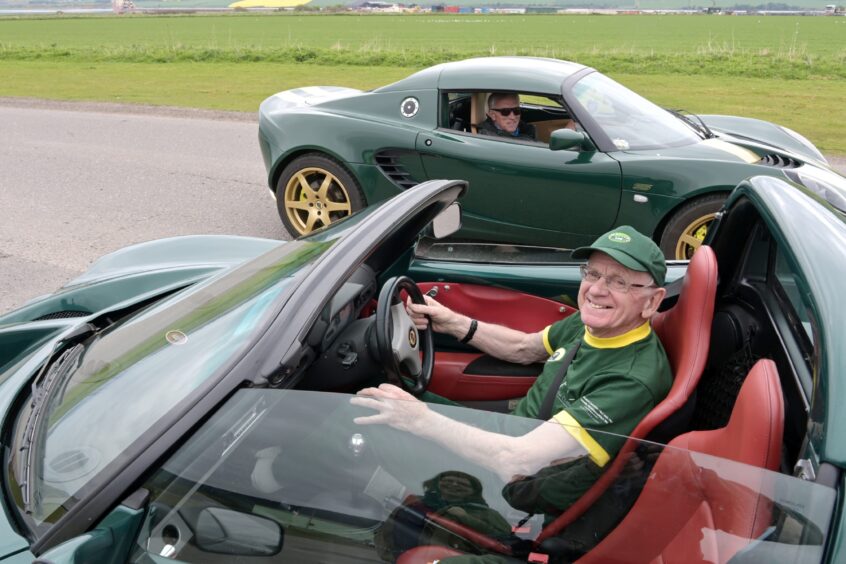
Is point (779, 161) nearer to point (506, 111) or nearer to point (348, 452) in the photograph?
point (506, 111)

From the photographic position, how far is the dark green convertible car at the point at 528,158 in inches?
214

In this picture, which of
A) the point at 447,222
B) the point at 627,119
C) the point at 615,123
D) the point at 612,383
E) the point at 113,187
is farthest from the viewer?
the point at 113,187

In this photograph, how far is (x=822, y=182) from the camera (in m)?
5.28

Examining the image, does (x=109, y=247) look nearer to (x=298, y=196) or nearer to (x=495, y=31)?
(x=298, y=196)

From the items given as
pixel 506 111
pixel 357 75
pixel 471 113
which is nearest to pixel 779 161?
pixel 506 111

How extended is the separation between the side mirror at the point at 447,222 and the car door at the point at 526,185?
2153 millimetres

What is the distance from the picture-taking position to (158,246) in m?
4.29

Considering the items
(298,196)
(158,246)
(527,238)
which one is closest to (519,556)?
(158,246)

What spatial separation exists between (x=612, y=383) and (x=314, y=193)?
4305mm

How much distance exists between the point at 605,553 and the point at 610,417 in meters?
0.65

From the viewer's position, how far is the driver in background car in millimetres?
1886

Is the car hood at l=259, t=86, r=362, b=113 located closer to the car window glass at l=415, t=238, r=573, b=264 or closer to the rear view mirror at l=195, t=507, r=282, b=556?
the car window glass at l=415, t=238, r=573, b=264

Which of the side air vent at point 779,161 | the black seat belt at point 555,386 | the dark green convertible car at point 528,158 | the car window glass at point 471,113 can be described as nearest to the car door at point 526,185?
the dark green convertible car at point 528,158

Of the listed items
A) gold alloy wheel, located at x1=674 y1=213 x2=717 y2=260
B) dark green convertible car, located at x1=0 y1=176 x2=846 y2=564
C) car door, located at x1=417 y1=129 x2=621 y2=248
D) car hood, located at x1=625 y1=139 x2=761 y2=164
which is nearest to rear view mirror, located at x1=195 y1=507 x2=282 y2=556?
dark green convertible car, located at x1=0 y1=176 x2=846 y2=564
